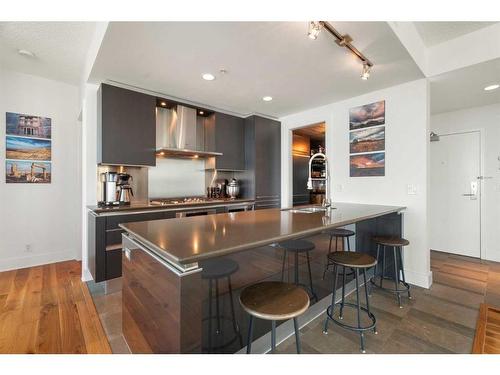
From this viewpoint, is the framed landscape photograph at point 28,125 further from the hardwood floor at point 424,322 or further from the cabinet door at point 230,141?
the hardwood floor at point 424,322

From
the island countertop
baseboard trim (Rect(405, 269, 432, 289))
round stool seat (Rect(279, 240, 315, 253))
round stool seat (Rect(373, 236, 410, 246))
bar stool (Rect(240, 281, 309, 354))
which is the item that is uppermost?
the island countertop

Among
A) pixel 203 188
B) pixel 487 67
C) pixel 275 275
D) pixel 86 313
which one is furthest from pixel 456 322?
pixel 203 188

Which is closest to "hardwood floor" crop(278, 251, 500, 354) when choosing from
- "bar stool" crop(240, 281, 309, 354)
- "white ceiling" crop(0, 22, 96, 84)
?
"bar stool" crop(240, 281, 309, 354)

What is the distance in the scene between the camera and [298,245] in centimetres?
188

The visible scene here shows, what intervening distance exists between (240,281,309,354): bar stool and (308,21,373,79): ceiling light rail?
1566 mm

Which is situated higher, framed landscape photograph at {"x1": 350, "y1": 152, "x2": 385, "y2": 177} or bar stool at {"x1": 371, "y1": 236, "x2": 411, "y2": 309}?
framed landscape photograph at {"x1": 350, "y1": 152, "x2": 385, "y2": 177}

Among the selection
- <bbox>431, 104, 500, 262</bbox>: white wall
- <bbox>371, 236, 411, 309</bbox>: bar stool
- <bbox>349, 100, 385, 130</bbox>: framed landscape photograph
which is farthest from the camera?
<bbox>431, 104, 500, 262</bbox>: white wall

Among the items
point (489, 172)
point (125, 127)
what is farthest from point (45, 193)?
point (489, 172)

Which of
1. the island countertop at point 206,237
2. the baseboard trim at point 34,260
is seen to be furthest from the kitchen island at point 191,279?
the baseboard trim at point 34,260

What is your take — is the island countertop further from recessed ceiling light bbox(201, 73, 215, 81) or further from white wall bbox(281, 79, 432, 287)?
recessed ceiling light bbox(201, 73, 215, 81)

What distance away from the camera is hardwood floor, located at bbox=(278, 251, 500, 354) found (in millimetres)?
1633

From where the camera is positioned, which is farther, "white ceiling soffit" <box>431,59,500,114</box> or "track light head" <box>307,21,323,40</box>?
"white ceiling soffit" <box>431,59,500,114</box>
